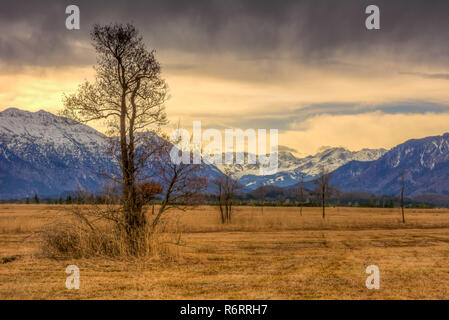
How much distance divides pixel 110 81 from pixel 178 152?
188 inches

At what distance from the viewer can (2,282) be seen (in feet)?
45.0

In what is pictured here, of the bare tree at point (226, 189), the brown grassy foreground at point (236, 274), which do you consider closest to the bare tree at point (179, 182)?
the brown grassy foreground at point (236, 274)

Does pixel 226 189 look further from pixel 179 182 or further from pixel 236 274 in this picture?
pixel 236 274

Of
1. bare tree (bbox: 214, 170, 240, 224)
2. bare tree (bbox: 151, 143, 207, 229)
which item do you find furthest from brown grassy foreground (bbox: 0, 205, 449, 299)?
bare tree (bbox: 214, 170, 240, 224)

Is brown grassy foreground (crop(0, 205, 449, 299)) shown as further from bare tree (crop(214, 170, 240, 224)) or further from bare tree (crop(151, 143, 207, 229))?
bare tree (crop(214, 170, 240, 224))

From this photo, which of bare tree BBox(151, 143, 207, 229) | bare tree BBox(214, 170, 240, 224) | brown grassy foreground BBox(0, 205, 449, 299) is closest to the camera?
brown grassy foreground BBox(0, 205, 449, 299)

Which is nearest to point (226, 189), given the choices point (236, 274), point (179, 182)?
point (179, 182)

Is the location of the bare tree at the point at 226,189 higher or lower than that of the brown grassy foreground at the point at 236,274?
higher

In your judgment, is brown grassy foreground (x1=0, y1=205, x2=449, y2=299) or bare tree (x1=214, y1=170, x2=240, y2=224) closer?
brown grassy foreground (x1=0, y1=205, x2=449, y2=299)

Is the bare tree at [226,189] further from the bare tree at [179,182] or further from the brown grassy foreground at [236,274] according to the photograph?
the bare tree at [179,182]

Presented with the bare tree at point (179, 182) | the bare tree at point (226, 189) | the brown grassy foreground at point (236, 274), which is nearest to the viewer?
the brown grassy foreground at point (236, 274)

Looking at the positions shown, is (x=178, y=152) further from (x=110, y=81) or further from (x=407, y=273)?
(x=407, y=273)
